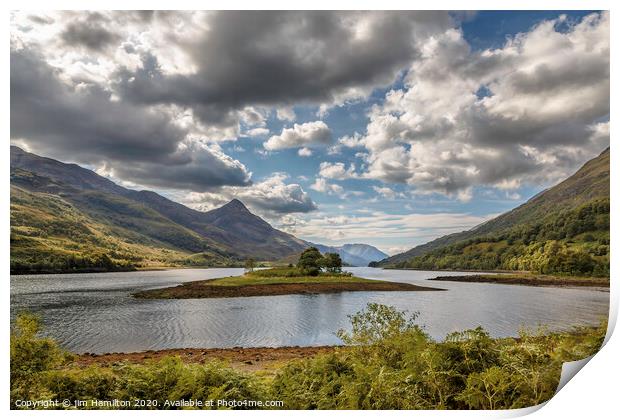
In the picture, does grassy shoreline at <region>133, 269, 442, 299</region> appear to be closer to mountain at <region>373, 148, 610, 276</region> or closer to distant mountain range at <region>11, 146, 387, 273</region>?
distant mountain range at <region>11, 146, 387, 273</region>

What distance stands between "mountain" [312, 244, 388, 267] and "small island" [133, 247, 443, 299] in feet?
11.4

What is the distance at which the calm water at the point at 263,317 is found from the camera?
10484 mm

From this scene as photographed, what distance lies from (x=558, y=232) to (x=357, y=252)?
6.21 metres

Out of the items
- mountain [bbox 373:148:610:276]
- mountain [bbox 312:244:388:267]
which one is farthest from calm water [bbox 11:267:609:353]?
mountain [bbox 312:244:388:267]

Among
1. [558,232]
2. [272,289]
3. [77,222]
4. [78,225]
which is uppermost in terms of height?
[77,222]

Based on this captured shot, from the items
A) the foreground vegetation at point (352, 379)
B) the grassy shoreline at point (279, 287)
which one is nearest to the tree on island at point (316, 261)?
the grassy shoreline at point (279, 287)

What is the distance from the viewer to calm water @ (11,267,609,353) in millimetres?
10484

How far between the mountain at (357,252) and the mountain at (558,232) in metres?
1.25

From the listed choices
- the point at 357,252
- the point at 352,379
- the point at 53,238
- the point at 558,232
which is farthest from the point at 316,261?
the point at 53,238

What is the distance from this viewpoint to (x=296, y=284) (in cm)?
2577

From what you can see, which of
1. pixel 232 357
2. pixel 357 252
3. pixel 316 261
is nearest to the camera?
pixel 232 357

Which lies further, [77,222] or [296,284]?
[77,222]

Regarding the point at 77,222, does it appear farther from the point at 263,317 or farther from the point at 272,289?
the point at 263,317
